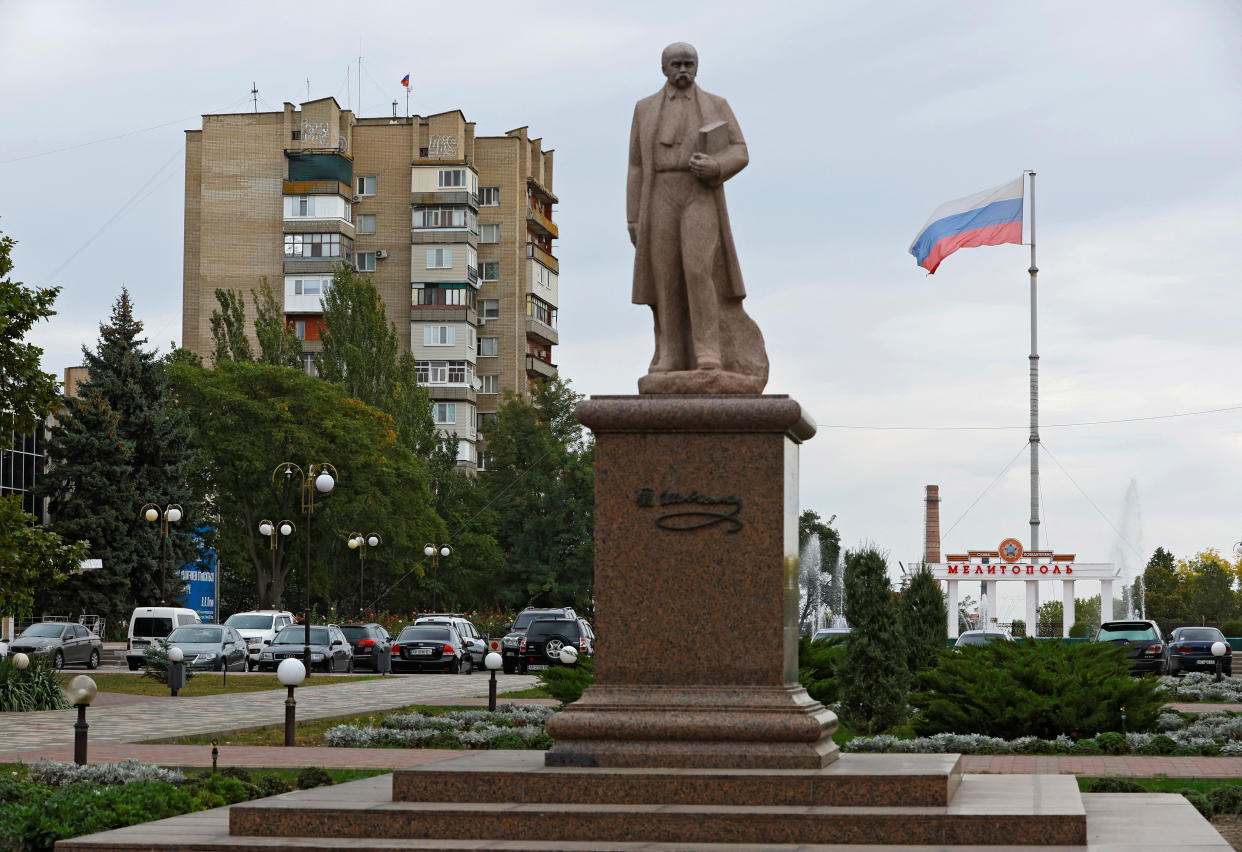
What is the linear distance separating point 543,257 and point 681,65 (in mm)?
83830

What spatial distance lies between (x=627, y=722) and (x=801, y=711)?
1.03 meters

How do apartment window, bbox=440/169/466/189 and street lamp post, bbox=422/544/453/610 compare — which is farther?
apartment window, bbox=440/169/466/189

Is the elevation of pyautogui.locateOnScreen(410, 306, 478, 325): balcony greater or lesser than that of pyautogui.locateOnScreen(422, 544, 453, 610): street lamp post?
greater

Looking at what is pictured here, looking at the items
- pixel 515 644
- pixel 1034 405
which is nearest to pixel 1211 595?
pixel 1034 405

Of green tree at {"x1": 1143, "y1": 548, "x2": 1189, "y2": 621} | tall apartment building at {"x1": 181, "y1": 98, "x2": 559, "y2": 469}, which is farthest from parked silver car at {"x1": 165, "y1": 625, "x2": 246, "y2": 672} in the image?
green tree at {"x1": 1143, "y1": 548, "x2": 1189, "y2": 621}

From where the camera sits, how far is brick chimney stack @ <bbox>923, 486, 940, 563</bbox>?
100062mm

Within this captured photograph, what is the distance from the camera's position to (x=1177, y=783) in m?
14.2

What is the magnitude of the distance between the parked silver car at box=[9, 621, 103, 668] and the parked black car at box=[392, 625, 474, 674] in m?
7.90

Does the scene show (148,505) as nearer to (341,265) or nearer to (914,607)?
(341,265)

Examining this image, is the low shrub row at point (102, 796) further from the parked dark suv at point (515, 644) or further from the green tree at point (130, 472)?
the green tree at point (130, 472)

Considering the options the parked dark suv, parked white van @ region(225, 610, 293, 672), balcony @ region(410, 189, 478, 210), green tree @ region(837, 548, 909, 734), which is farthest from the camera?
balcony @ region(410, 189, 478, 210)

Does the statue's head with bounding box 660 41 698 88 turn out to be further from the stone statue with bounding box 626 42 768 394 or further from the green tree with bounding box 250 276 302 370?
the green tree with bounding box 250 276 302 370

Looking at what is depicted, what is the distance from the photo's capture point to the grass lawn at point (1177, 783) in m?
13.7

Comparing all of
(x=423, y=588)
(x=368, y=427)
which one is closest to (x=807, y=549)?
(x=423, y=588)
